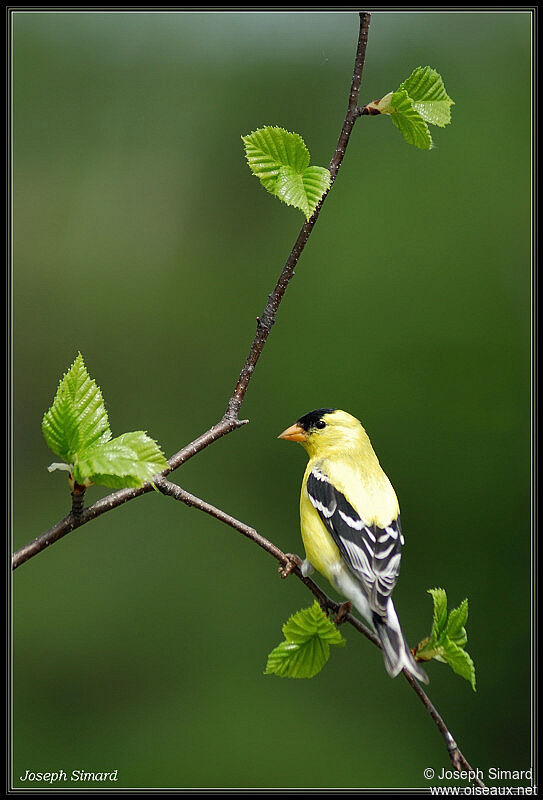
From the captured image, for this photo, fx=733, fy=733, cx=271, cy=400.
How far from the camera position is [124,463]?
835 millimetres

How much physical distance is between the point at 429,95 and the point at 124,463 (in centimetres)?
65

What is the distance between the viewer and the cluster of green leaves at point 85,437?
848 millimetres

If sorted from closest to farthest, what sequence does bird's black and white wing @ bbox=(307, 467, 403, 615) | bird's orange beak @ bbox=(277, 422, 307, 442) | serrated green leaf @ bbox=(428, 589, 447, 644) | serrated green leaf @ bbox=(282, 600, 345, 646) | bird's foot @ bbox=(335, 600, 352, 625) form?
serrated green leaf @ bbox=(282, 600, 345, 646), serrated green leaf @ bbox=(428, 589, 447, 644), bird's foot @ bbox=(335, 600, 352, 625), bird's black and white wing @ bbox=(307, 467, 403, 615), bird's orange beak @ bbox=(277, 422, 307, 442)

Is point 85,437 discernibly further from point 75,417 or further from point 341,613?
point 341,613

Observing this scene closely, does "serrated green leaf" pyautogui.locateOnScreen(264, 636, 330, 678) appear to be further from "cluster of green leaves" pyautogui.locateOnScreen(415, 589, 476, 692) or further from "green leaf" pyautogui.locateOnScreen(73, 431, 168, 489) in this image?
"green leaf" pyautogui.locateOnScreen(73, 431, 168, 489)

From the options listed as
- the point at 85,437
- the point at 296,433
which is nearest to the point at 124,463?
the point at 85,437

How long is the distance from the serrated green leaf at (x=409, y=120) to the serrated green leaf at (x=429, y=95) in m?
0.01

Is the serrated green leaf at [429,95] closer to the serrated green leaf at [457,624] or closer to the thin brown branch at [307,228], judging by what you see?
the thin brown branch at [307,228]

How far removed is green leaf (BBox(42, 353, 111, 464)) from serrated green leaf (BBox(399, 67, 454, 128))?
1.86 feet

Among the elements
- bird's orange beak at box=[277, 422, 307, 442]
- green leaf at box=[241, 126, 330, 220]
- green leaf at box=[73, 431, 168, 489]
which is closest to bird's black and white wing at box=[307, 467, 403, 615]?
bird's orange beak at box=[277, 422, 307, 442]

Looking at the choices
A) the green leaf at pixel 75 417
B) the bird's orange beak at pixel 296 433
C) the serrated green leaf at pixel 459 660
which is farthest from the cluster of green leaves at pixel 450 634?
the bird's orange beak at pixel 296 433

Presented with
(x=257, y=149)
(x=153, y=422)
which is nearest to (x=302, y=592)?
(x=153, y=422)

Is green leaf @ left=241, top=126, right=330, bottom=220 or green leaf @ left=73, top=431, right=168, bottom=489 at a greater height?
green leaf @ left=241, top=126, right=330, bottom=220

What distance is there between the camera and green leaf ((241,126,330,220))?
2.94 feet
